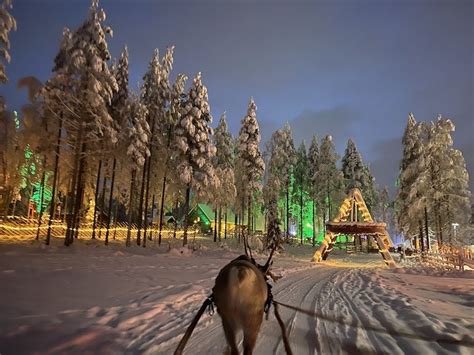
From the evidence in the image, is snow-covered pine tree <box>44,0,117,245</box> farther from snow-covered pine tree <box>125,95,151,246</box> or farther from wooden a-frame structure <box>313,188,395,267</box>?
wooden a-frame structure <box>313,188,395,267</box>

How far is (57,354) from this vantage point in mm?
5270

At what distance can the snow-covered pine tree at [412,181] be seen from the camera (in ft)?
123

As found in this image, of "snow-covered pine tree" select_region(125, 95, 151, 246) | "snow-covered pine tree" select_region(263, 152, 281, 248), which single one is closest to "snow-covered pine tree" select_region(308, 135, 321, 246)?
"snow-covered pine tree" select_region(263, 152, 281, 248)

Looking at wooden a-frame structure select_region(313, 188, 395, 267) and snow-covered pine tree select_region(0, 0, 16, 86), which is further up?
snow-covered pine tree select_region(0, 0, 16, 86)

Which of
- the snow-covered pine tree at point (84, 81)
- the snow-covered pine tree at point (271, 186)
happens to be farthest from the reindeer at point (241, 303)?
the snow-covered pine tree at point (271, 186)

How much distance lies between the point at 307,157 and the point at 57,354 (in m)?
56.2

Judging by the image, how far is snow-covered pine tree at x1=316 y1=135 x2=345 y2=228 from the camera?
180ft

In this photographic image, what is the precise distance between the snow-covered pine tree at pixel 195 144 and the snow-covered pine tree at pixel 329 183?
2673 centimetres

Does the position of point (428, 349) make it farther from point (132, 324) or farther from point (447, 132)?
point (447, 132)

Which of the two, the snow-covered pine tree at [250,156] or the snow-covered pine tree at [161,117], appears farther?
the snow-covered pine tree at [250,156]

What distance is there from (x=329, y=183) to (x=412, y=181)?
15.6m

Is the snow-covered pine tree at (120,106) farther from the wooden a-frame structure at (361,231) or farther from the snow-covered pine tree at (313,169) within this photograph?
the snow-covered pine tree at (313,169)

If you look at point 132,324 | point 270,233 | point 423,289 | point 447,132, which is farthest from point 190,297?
point 447,132

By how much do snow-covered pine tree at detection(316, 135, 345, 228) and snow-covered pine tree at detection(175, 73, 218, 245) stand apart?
26.7 metres
